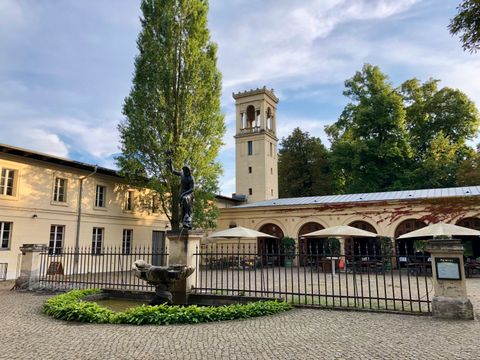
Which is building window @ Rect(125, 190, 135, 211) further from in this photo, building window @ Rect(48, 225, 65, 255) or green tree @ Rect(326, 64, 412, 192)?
green tree @ Rect(326, 64, 412, 192)

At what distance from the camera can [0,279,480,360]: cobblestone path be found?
5.12 meters

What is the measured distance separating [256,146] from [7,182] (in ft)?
81.4

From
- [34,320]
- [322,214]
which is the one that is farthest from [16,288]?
[322,214]

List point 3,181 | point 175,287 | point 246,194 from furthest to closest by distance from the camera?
point 246,194
point 3,181
point 175,287

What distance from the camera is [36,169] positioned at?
1819cm

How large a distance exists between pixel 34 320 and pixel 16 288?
5774 mm

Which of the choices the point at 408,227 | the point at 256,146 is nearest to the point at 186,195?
the point at 408,227

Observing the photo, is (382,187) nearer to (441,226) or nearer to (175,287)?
(441,226)

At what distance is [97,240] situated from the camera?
2133 cm

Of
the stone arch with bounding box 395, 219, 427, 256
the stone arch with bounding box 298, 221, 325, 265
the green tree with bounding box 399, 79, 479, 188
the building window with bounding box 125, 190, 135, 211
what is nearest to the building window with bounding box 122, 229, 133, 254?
the building window with bounding box 125, 190, 135, 211

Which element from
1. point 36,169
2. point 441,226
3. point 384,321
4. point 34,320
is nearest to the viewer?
point 384,321

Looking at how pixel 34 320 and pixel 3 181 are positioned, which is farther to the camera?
pixel 3 181

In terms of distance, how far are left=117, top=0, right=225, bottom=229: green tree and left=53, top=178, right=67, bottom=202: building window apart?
3.24 metres

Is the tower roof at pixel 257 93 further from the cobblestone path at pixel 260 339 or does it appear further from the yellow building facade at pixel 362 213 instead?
the cobblestone path at pixel 260 339
